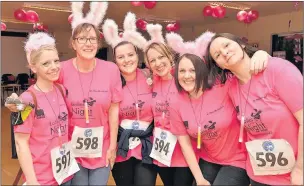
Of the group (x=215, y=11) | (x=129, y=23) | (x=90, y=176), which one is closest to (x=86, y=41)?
(x=129, y=23)

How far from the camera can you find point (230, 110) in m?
2.10

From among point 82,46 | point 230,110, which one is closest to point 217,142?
point 230,110

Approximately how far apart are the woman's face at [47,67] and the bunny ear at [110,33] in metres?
0.68

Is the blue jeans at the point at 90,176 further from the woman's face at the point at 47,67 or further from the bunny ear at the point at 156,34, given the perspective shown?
the bunny ear at the point at 156,34

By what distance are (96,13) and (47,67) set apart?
650mm

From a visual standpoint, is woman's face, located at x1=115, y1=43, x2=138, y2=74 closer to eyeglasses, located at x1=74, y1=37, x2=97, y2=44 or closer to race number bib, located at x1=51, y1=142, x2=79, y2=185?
eyeglasses, located at x1=74, y1=37, x2=97, y2=44

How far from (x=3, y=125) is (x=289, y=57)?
8.26 metres

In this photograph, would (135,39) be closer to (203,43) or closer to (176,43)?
(176,43)

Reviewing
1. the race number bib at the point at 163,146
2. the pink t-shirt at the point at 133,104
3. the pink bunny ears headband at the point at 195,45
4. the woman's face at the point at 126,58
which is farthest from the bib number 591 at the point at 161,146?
the pink bunny ears headband at the point at 195,45

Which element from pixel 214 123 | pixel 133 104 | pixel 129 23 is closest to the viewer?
pixel 214 123

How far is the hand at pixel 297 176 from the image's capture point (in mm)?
1782

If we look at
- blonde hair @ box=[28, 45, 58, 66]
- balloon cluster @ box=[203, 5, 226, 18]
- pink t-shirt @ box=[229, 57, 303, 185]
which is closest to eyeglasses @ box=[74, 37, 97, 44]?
blonde hair @ box=[28, 45, 58, 66]

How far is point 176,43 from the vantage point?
2.42 metres

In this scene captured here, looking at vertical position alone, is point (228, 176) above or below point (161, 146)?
below
